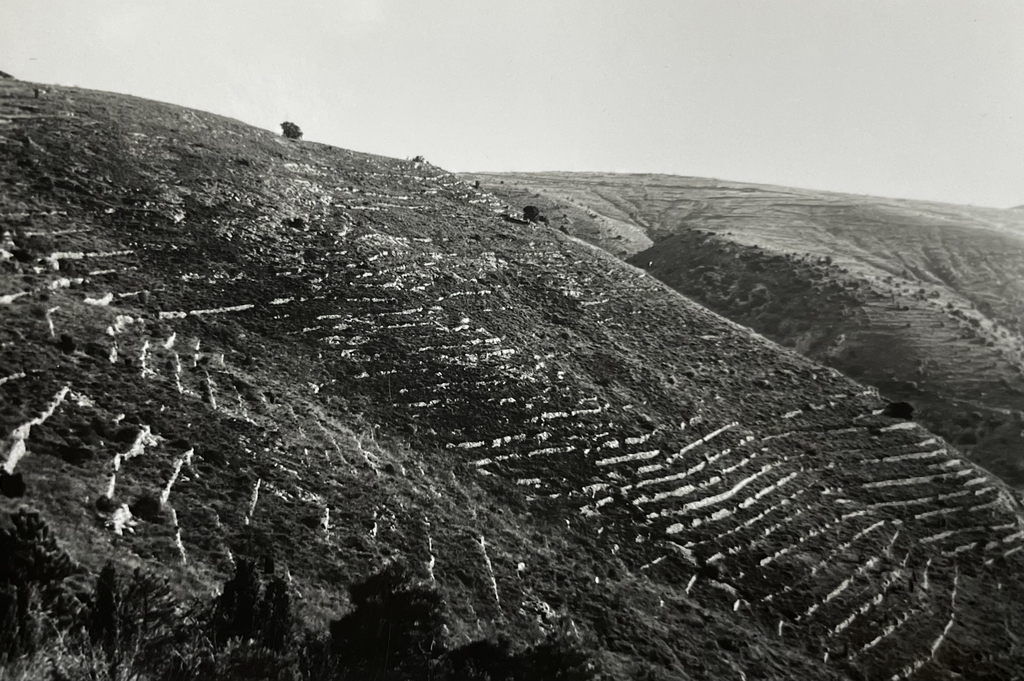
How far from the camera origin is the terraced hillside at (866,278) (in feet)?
105

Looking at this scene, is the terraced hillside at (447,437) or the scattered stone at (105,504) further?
the terraced hillside at (447,437)

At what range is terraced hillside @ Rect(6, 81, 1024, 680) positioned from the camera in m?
14.4

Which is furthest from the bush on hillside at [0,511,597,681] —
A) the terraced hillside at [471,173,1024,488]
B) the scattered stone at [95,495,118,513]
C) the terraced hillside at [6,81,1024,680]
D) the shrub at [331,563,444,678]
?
the terraced hillside at [471,173,1024,488]

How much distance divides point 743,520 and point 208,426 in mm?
13445

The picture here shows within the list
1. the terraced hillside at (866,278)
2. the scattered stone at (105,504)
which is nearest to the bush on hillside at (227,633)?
the scattered stone at (105,504)

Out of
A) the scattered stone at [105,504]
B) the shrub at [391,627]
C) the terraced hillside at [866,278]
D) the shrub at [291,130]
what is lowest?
the shrub at [391,627]

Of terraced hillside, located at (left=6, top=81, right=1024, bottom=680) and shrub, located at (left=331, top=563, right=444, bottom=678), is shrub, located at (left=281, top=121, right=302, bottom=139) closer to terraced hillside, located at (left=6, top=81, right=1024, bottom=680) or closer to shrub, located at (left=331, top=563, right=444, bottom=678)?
terraced hillside, located at (left=6, top=81, right=1024, bottom=680)

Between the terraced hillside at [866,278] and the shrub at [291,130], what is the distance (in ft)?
48.5

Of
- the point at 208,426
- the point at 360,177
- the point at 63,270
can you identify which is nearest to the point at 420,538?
the point at 208,426

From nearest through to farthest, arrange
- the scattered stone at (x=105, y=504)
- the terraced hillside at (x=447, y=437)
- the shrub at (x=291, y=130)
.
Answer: the scattered stone at (x=105, y=504)
the terraced hillside at (x=447, y=437)
the shrub at (x=291, y=130)

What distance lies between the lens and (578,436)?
20.8 metres

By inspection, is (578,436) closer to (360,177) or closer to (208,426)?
(208,426)

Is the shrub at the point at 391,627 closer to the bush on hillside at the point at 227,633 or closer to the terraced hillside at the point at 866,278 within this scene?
the bush on hillside at the point at 227,633

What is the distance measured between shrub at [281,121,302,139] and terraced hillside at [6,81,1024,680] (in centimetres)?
858
